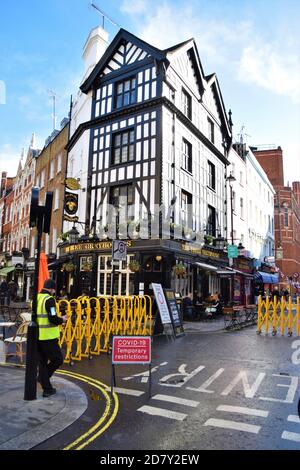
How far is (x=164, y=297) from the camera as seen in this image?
11805mm

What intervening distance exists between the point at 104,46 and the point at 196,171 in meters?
10.5

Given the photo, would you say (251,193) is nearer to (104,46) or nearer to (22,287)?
(104,46)

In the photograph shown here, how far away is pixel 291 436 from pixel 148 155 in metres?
15.4

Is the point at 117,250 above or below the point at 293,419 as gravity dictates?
above

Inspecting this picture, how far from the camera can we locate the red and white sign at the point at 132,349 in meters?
6.02

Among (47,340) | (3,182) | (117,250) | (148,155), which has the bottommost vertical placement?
(47,340)

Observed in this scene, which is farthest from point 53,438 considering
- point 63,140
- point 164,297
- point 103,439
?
point 63,140

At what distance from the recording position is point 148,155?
1814cm

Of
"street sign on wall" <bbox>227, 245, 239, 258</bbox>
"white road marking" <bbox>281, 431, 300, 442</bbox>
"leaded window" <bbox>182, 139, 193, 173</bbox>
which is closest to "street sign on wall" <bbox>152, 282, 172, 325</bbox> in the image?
"white road marking" <bbox>281, 431, 300, 442</bbox>

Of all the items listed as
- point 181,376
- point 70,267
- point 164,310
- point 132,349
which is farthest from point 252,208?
point 132,349

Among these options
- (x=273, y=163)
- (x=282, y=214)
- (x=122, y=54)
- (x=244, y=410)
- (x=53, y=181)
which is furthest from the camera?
(x=282, y=214)

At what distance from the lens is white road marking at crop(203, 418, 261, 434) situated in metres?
4.47

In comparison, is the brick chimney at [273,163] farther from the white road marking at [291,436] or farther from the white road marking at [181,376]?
the white road marking at [291,436]

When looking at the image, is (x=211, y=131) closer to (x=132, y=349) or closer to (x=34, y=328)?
(x=132, y=349)
